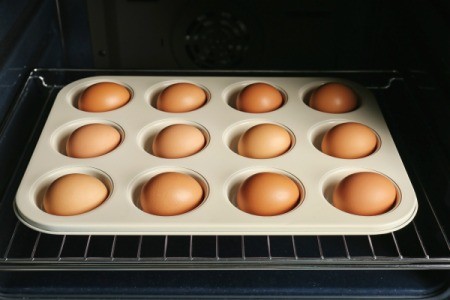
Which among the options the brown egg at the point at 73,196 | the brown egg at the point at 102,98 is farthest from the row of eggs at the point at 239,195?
the brown egg at the point at 102,98

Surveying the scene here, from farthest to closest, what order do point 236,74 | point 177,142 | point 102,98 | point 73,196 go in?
1. point 236,74
2. point 102,98
3. point 177,142
4. point 73,196

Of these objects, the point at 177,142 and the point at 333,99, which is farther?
the point at 333,99

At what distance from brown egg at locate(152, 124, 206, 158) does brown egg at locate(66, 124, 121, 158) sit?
0.08 metres

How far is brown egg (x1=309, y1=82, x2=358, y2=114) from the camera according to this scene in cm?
116

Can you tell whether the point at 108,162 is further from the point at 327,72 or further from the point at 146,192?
the point at 327,72

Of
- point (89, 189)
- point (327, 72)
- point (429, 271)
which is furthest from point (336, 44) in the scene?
point (89, 189)

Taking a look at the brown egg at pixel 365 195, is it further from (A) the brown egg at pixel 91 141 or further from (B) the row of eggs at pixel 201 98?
(A) the brown egg at pixel 91 141

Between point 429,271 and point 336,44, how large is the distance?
1.64ft

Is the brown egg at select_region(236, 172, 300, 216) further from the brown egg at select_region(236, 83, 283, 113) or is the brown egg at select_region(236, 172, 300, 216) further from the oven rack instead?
the brown egg at select_region(236, 83, 283, 113)

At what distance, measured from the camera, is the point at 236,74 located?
1273 mm

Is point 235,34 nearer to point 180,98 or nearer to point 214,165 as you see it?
point 180,98

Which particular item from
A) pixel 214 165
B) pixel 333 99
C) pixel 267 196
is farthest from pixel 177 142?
pixel 333 99

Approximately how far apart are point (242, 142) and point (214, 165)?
0.09m

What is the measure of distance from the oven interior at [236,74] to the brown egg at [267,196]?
5 centimetres
